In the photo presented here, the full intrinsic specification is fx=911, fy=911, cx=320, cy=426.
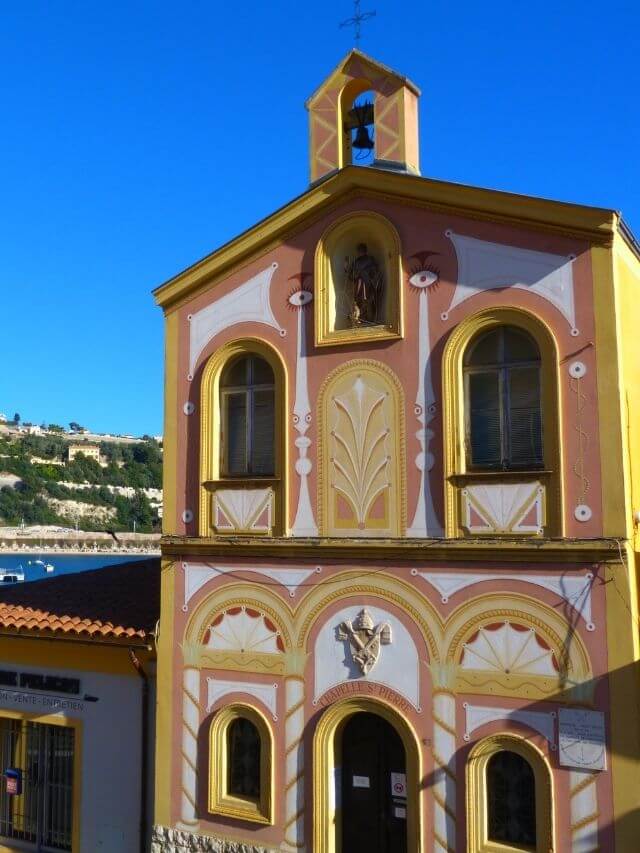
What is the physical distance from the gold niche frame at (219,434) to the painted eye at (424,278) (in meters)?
1.89

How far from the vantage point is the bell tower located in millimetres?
11312

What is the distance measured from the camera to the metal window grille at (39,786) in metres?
13.0

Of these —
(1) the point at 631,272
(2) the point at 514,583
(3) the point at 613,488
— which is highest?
(1) the point at 631,272

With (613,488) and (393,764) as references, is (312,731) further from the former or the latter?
(613,488)

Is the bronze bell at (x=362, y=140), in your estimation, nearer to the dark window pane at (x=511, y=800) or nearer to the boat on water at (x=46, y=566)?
the dark window pane at (x=511, y=800)

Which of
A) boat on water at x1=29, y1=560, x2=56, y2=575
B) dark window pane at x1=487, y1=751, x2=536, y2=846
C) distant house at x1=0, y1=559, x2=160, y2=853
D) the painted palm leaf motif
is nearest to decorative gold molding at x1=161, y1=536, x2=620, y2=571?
the painted palm leaf motif

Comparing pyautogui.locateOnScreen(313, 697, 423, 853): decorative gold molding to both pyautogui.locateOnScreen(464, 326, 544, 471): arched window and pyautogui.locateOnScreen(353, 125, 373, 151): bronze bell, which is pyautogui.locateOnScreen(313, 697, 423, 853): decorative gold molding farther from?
pyautogui.locateOnScreen(353, 125, 373, 151): bronze bell

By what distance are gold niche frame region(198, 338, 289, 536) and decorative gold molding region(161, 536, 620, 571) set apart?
7.0 inches

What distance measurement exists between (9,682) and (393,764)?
20.6 feet

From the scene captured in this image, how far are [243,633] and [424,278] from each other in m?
4.76

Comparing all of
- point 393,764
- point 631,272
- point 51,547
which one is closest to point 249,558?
point 393,764

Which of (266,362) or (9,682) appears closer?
(266,362)

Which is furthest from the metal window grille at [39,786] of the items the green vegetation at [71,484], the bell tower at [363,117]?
the green vegetation at [71,484]

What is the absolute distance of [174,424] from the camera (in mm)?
11828
